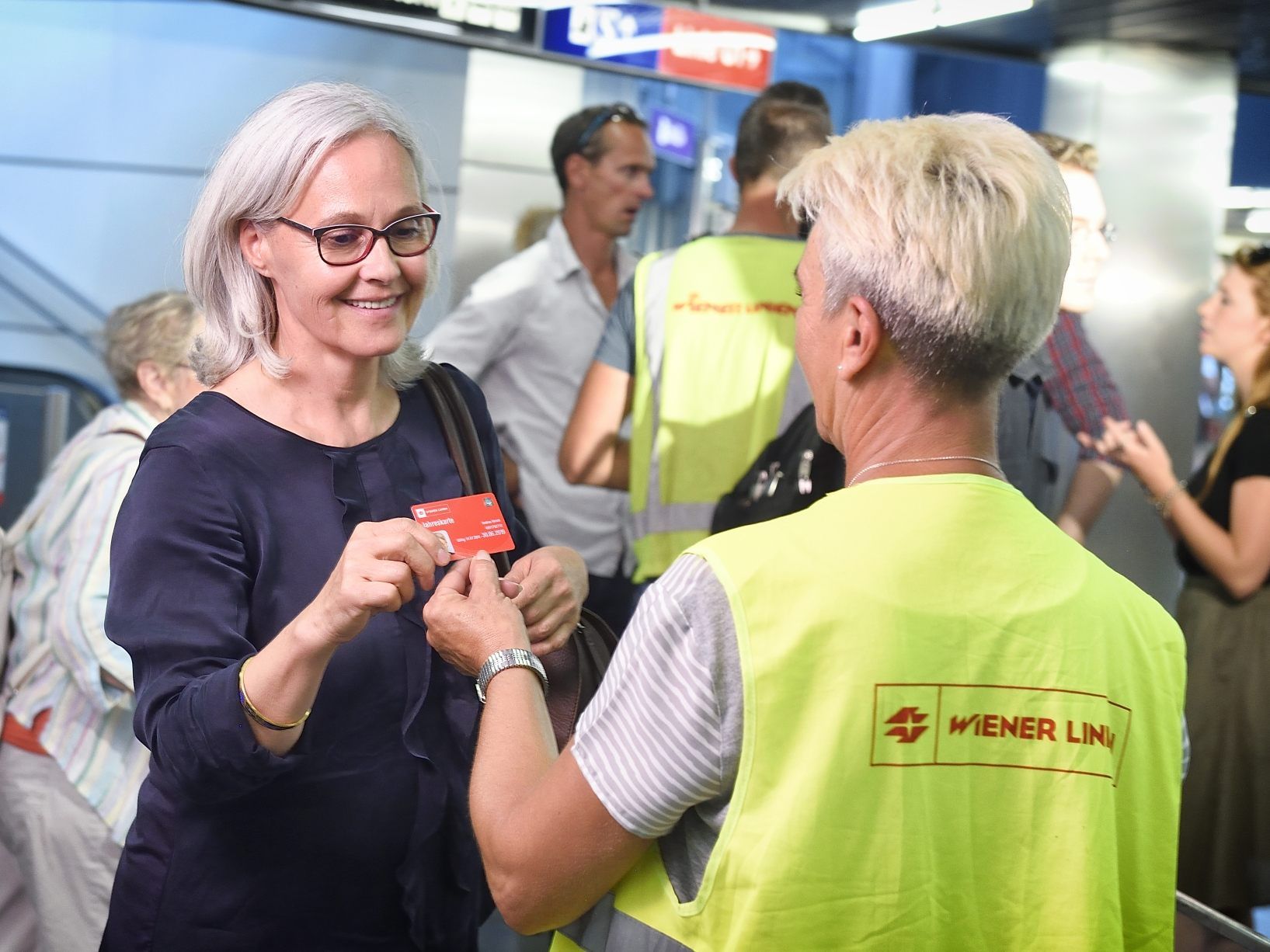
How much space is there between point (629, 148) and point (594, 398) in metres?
1.30

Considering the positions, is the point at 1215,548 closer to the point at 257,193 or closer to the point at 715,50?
the point at 257,193

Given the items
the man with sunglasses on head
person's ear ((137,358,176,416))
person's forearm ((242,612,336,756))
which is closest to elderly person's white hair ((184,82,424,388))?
person's forearm ((242,612,336,756))

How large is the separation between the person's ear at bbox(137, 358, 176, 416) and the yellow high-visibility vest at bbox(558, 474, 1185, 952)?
224 centimetres

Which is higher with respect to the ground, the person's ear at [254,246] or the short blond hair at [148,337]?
the person's ear at [254,246]

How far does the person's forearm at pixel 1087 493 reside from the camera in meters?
3.63

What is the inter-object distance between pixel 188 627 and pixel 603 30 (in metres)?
4.32

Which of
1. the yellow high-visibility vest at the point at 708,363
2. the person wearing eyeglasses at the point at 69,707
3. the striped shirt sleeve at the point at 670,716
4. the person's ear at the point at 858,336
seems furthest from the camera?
the yellow high-visibility vest at the point at 708,363

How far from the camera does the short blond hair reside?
3189mm

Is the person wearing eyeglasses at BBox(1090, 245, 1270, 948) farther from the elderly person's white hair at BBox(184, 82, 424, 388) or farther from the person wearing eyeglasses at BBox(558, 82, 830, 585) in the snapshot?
the elderly person's white hair at BBox(184, 82, 424, 388)

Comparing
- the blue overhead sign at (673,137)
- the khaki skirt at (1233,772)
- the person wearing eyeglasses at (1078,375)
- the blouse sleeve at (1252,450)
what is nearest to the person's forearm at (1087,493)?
the person wearing eyeglasses at (1078,375)

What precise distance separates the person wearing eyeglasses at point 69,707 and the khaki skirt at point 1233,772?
287 cm

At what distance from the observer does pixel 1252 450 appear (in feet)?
11.6

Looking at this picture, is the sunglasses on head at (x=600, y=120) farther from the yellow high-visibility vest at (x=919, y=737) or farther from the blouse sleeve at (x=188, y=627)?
the yellow high-visibility vest at (x=919, y=737)

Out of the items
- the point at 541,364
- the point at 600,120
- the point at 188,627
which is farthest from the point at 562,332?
the point at 188,627
